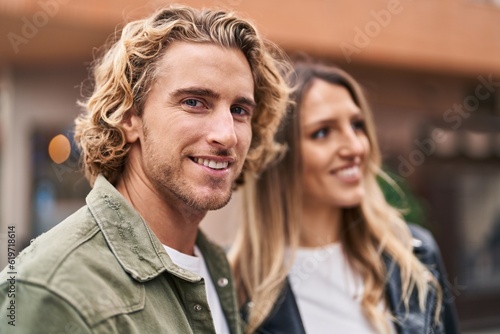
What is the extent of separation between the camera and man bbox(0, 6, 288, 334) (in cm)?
162

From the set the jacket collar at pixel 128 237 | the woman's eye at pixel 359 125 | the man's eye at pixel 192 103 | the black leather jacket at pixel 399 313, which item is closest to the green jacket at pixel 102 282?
the jacket collar at pixel 128 237

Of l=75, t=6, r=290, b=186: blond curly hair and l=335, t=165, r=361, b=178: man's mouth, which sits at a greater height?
l=75, t=6, r=290, b=186: blond curly hair

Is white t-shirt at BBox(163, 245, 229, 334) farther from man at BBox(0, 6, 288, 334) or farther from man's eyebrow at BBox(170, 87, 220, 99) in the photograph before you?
man's eyebrow at BBox(170, 87, 220, 99)

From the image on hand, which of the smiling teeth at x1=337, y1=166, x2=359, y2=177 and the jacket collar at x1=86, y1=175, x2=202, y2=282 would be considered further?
the smiling teeth at x1=337, y1=166, x2=359, y2=177

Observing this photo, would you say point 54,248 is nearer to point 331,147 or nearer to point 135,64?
point 135,64

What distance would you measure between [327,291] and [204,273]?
762 millimetres

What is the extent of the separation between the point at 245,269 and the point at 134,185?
1036 mm

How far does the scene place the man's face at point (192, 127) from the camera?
1923 mm

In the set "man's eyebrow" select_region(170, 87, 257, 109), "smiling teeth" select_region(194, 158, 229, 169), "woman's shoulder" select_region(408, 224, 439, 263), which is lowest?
"woman's shoulder" select_region(408, 224, 439, 263)

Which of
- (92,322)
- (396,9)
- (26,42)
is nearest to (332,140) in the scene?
(92,322)

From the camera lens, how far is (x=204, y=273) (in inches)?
92.0

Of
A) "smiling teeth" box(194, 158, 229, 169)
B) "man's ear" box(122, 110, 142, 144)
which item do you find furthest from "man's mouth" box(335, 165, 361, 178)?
"man's ear" box(122, 110, 142, 144)

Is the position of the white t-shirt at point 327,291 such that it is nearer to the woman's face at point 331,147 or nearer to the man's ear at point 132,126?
the woman's face at point 331,147

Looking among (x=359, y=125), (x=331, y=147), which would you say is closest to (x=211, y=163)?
(x=331, y=147)
